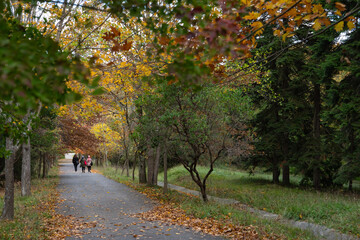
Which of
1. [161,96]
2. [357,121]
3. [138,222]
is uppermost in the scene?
[161,96]

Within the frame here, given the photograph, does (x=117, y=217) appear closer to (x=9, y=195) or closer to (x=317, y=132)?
(x=9, y=195)

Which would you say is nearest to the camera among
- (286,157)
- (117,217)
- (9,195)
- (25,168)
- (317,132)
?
(9,195)

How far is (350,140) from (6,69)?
14402mm

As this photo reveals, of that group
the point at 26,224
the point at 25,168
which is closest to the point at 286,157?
the point at 25,168

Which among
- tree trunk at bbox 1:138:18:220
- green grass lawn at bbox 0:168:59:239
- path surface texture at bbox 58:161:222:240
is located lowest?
path surface texture at bbox 58:161:222:240

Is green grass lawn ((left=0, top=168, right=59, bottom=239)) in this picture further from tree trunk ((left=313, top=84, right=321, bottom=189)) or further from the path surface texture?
tree trunk ((left=313, top=84, right=321, bottom=189))

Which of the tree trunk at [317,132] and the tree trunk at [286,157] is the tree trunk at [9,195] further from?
the tree trunk at [286,157]

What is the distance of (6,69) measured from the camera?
1458 millimetres

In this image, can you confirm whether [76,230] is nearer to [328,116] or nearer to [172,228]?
[172,228]

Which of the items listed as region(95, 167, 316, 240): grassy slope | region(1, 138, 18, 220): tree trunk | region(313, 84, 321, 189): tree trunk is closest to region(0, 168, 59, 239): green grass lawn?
region(1, 138, 18, 220): tree trunk

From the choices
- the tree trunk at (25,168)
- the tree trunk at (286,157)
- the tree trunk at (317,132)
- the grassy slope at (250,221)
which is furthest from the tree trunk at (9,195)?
the tree trunk at (286,157)

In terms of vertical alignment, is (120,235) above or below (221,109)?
below

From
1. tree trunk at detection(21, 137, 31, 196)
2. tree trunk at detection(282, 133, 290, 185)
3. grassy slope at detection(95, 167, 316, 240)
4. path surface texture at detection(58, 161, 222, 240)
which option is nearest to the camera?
path surface texture at detection(58, 161, 222, 240)

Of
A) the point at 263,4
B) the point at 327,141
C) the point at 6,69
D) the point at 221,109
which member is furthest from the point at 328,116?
the point at 6,69
